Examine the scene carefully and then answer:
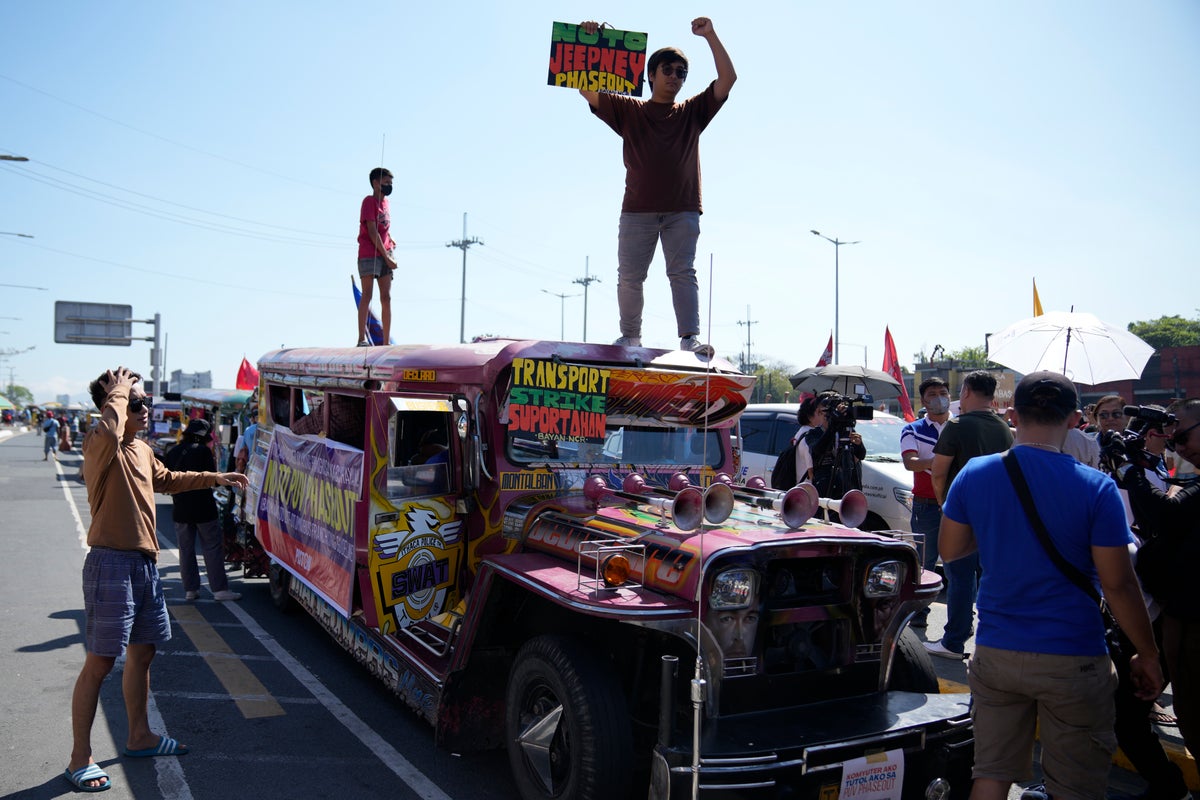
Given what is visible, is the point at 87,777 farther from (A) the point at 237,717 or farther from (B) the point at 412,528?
(B) the point at 412,528

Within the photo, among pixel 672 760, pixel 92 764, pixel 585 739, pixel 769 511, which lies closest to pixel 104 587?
pixel 92 764

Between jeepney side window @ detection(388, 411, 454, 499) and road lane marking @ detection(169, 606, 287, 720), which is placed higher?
jeepney side window @ detection(388, 411, 454, 499)

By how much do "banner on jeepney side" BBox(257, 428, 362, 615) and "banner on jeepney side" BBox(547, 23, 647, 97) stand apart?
10.1 feet

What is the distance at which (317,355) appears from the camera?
721cm

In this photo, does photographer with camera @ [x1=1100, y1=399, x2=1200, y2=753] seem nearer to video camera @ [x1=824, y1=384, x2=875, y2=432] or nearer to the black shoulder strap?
the black shoulder strap

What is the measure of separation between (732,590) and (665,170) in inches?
138

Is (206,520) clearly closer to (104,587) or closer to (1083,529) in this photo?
(104,587)

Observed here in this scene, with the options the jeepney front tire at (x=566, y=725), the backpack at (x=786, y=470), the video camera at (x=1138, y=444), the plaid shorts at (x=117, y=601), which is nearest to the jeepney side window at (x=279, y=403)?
the plaid shorts at (x=117, y=601)

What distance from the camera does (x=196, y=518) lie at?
811 centimetres

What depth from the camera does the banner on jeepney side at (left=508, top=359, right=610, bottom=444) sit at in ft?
15.5

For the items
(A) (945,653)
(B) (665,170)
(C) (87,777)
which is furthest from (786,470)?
(C) (87,777)

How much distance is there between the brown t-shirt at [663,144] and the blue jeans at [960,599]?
324 cm

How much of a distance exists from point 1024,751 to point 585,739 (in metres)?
1.70

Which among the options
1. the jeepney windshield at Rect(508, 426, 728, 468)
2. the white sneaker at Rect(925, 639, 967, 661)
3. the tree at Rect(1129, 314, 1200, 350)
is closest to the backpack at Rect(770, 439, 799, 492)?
the jeepney windshield at Rect(508, 426, 728, 468)
